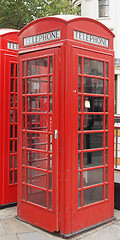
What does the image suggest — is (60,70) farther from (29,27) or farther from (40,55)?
(29,27)

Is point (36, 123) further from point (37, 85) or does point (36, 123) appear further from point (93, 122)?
point (93, 122)

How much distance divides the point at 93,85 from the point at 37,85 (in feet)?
2.56

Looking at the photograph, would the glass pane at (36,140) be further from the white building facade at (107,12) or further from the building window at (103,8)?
the building window at (103,8)

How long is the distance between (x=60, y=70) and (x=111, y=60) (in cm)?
99

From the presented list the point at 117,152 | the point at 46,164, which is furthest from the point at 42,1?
the point at 46,164

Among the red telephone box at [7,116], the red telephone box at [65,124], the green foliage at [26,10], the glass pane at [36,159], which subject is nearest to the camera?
the red telephone box at [65,124]

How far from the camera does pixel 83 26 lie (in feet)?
12.4

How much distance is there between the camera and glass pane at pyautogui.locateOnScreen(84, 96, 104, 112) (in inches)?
151

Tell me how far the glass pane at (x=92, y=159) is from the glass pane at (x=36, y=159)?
0.57 m

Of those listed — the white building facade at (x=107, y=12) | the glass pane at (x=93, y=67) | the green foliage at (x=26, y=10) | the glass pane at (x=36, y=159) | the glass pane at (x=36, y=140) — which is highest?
the white building facade at (x=107, y=12)

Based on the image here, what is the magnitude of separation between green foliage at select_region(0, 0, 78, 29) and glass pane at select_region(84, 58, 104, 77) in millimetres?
10199

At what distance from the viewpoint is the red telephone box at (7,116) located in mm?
4688

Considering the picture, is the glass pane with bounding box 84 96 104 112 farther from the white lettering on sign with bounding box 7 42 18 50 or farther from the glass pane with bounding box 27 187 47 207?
the white lettering on sign with bounding box 7 42 18 50

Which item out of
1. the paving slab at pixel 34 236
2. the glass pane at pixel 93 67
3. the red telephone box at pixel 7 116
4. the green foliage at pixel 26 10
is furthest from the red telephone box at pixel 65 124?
the green foliage at pixel 26 10
